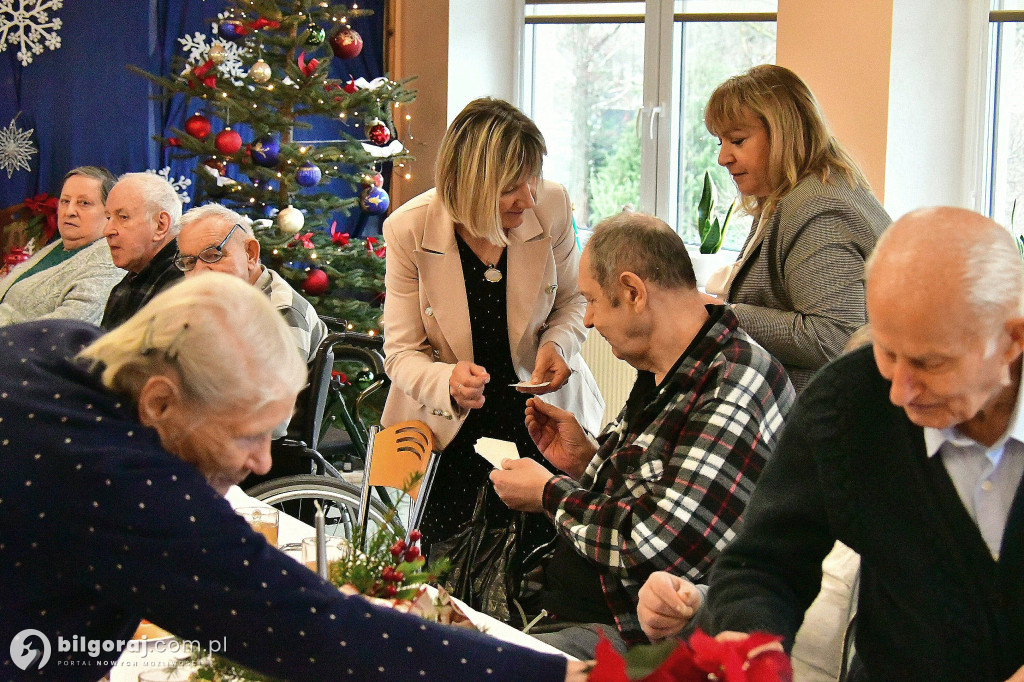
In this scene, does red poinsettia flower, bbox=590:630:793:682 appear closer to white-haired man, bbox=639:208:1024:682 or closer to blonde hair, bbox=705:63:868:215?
white-haired man, bbox=639:208:1024:682

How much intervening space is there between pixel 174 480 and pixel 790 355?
5.29ft

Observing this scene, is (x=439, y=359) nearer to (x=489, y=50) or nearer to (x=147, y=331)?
(x=147, y=331)

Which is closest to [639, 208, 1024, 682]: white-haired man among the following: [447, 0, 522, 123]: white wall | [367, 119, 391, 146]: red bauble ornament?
[367, 119, 391, 146]: red bauble ornament

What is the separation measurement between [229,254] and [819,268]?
1841 mm

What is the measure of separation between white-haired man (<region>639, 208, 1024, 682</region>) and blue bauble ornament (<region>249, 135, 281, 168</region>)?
4.27m

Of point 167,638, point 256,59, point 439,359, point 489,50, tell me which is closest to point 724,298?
point 439,359

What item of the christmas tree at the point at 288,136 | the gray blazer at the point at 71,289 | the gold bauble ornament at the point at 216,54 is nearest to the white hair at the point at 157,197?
the gray blazer at the point at 71,289

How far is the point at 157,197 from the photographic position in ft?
12.1

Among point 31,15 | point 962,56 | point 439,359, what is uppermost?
point 31,15

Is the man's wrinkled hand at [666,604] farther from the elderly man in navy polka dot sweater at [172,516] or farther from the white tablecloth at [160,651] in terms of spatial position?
the elderly man in navy polka dot sweater at [172,516]

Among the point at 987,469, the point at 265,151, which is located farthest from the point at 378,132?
the point at 987,469

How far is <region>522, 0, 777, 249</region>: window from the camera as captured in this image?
5.40m

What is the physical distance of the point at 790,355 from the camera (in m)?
2.49

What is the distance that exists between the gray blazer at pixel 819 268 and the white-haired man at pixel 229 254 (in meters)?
1.52
